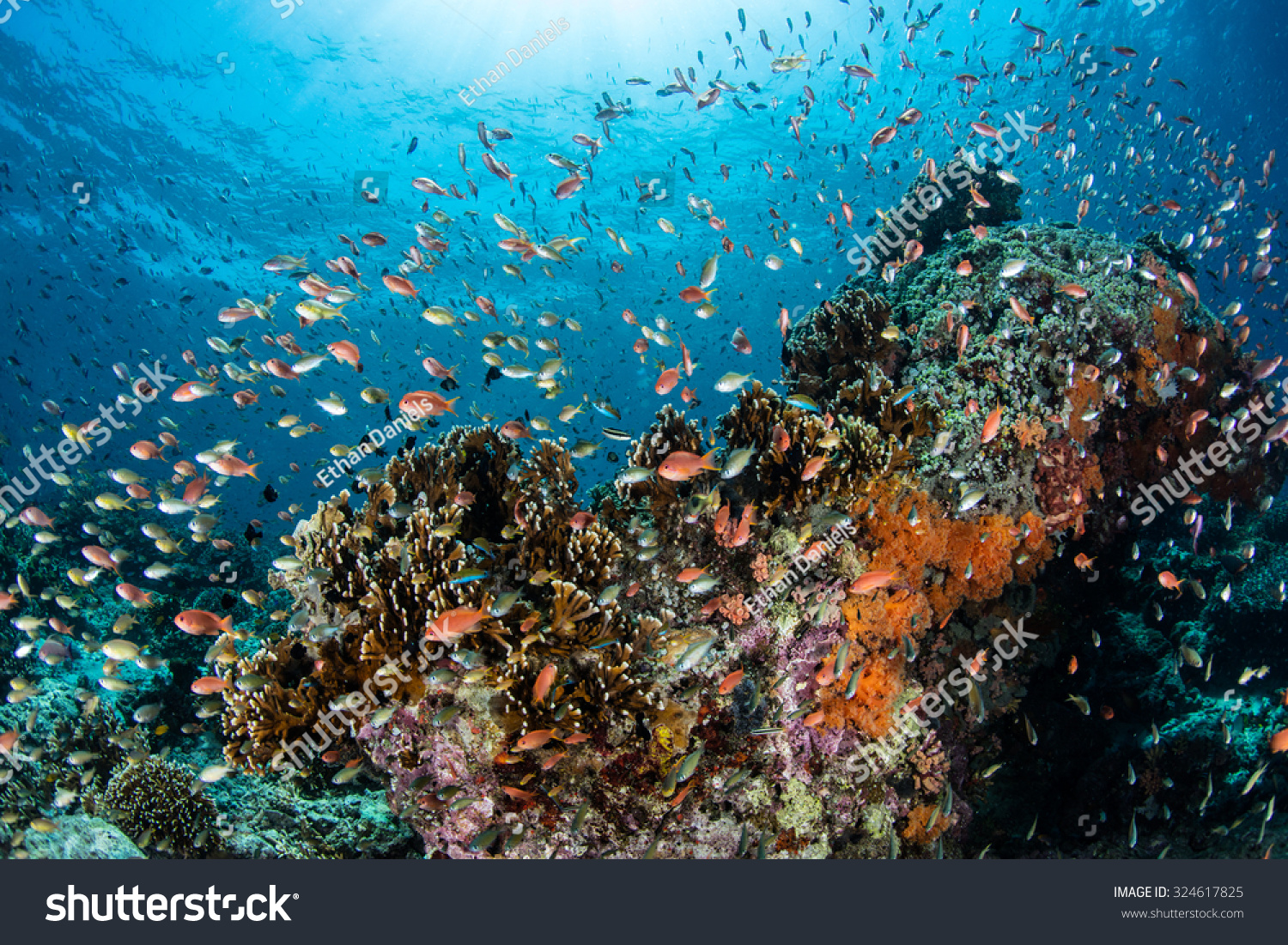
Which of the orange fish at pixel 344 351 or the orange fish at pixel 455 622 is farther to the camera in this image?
the orange fish at pixel 344 351

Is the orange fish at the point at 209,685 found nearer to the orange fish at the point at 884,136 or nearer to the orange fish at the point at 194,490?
the orange fish at the point at 194,490

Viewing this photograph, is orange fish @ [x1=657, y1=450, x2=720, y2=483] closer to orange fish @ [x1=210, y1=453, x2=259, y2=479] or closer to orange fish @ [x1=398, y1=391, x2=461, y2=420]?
orange fish @ [x1=398, y1=391, x2=461, y2=420]

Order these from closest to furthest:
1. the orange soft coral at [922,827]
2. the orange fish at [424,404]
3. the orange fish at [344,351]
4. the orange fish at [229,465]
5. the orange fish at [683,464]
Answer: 1. the orange fish at [683,464]
2. the orange soft coral at [922,827]
3. the orange fish at [424,404]
4. the orange fish at [344,351]
5. the orange fish at [229,465]

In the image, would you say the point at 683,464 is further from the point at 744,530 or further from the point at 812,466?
the point at 812,466

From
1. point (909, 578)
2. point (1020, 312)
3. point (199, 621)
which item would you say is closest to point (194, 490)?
point (199, 621)

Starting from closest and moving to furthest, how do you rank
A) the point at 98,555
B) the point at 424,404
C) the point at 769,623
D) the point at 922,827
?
the point at 769,623, the point at 922,827, the point at 424,404, the point at 98,555

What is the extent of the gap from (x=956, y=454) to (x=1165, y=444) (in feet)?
12.9

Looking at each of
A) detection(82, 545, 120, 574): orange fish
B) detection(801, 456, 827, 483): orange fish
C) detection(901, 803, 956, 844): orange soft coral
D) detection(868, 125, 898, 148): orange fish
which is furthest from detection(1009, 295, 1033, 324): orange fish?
detection(82, 545, 120, 574): orange fish

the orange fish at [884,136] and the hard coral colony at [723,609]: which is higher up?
the orange fish at [884,136]

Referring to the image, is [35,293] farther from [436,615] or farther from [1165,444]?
[1165,444]

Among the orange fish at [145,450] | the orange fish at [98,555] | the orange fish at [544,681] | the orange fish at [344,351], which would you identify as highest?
the orange fish at [145,450]


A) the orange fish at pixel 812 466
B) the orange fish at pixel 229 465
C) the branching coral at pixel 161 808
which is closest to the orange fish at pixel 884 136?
the orange fish at pixel 812 466

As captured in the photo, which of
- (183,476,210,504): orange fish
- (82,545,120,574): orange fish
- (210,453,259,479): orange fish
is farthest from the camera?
(210,453,259,479): orange fish

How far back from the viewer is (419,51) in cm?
2753
